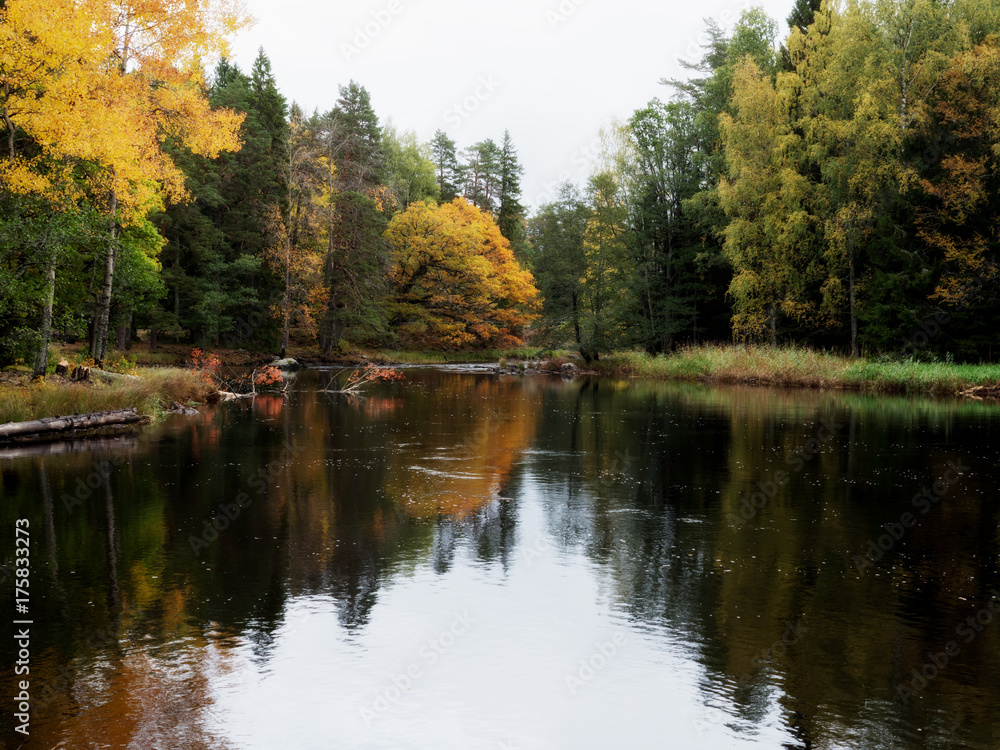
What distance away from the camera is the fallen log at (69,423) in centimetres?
1534

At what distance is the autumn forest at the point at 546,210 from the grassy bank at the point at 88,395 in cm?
204

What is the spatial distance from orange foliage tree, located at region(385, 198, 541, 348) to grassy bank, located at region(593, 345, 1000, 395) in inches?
832

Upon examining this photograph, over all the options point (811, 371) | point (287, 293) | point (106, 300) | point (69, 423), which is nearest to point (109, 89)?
point (106, 300)

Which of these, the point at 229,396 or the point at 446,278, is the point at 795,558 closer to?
the point at 229,396

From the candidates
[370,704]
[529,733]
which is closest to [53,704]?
[370,704]

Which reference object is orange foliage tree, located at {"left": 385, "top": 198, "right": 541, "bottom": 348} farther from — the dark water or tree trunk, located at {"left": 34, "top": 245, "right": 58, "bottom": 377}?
the dark water

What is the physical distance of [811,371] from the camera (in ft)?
116

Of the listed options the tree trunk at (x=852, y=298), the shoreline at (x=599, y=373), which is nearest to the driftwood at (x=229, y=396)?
the shoreline at (x=599, y=373)

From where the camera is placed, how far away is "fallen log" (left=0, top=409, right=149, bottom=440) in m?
15.3

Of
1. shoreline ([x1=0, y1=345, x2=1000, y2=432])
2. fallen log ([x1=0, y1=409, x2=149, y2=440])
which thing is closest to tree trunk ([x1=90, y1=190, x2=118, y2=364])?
shoreline ([x1=0, y1=345, x2=1000, y2=432])

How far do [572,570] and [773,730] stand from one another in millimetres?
3343

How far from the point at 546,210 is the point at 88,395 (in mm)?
40965

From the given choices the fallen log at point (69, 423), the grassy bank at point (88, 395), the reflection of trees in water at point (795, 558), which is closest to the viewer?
the reflection of trees in water at point (795, 558)

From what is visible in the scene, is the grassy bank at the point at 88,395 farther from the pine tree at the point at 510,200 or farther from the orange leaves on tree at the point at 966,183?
the pine tree at the point at 510,200
